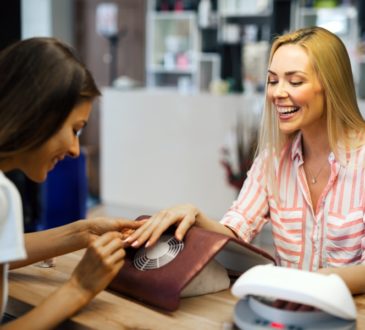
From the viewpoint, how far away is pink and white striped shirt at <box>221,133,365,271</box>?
1501 mm

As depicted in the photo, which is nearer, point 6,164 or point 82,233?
point 6,164

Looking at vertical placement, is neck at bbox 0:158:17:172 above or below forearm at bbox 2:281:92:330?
above

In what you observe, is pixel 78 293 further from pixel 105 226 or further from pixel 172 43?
pixel 172 43

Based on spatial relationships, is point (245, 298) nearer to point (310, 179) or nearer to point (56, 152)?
point (56, 152)

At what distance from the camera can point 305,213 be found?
1576 millimetres

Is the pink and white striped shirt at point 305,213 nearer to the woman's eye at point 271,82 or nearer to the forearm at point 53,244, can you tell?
the woman's eye at point 271,82

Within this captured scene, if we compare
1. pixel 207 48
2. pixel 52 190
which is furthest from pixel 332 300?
pixel 207 48

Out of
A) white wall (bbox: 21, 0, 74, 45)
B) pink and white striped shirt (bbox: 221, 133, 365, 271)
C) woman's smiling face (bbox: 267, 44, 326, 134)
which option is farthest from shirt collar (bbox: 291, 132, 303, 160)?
white wall (bbox: 21, 0, 74, 45)

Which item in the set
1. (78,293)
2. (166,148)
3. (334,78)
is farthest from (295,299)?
(166,148)

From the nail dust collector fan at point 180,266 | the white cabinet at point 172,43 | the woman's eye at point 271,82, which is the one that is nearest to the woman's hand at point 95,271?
the nail dust collector fan at point 180,266

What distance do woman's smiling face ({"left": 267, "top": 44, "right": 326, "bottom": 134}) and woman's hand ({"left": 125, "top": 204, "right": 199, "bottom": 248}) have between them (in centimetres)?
A: 39

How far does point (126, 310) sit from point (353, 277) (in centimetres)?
47

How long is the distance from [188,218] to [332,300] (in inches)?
17.5

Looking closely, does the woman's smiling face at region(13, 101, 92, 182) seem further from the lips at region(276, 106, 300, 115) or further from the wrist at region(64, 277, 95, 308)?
the lips at region(276, 106, 300, 115)
